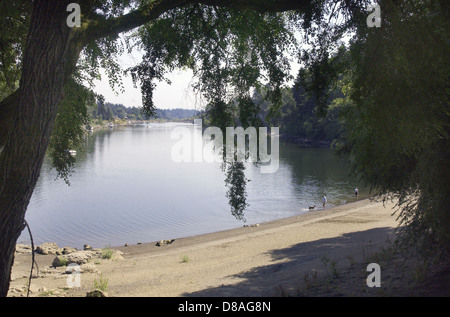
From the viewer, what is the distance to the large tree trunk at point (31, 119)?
472 centimetres

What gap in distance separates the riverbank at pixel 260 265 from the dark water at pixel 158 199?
336cm

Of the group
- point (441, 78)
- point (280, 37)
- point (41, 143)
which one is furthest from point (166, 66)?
point (441, 78)

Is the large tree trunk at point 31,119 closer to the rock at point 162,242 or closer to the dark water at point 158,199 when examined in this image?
the dark water at point 158,199

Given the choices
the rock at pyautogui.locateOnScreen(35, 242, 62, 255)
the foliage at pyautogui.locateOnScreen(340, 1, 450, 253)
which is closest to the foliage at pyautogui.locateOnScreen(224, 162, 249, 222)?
the foliage at pyautogui.locateOnScreen(340, 1, 450, 253)

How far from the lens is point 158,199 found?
3266cm

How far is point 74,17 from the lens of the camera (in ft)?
16.8

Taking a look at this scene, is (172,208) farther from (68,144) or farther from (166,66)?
(166,66)

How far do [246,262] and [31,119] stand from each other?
421 inches

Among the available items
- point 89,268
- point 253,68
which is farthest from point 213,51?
point 89,268

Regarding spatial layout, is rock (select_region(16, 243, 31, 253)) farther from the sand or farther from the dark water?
the dark water

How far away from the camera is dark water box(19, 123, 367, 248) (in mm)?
24406

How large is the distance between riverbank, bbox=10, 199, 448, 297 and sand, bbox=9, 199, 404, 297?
0.09 ft

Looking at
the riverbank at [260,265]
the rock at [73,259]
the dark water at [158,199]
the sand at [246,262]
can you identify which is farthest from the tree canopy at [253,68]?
the dark water at [158,199]

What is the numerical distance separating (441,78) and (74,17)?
474 cm
